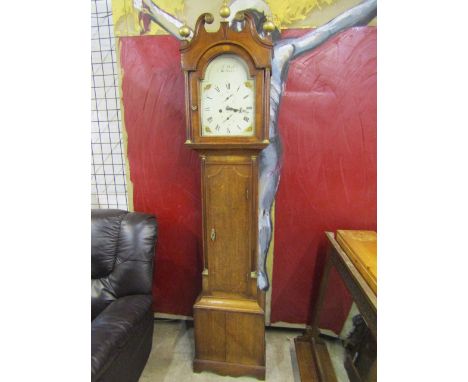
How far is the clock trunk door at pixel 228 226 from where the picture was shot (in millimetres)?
1261

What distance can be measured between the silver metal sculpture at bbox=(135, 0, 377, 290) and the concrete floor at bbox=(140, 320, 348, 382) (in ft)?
2.17

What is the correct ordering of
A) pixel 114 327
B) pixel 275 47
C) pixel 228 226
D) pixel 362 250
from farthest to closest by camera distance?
pixel 275 47
pixel 228 226
pixel 362 250
pixel 114 327

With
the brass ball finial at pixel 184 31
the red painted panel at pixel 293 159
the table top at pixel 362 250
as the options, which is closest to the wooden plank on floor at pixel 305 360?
the red painted panel at pixel 293 159

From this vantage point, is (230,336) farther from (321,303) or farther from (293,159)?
(293,159)

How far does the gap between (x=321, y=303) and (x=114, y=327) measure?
1103 mm

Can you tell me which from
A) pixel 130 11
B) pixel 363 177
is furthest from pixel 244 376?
pixel 130 11

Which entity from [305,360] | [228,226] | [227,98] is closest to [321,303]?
[305,360]

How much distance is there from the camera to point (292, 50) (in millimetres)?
1451

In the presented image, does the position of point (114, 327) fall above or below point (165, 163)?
below

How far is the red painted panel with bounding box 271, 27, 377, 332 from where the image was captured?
1.44 meters

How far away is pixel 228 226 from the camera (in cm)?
131

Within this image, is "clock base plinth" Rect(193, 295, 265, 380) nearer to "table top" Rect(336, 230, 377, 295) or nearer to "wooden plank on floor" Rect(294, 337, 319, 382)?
"wooden plank on floor" Rect(294, 337, 319, 382)

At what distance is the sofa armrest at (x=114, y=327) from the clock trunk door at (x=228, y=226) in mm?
373
